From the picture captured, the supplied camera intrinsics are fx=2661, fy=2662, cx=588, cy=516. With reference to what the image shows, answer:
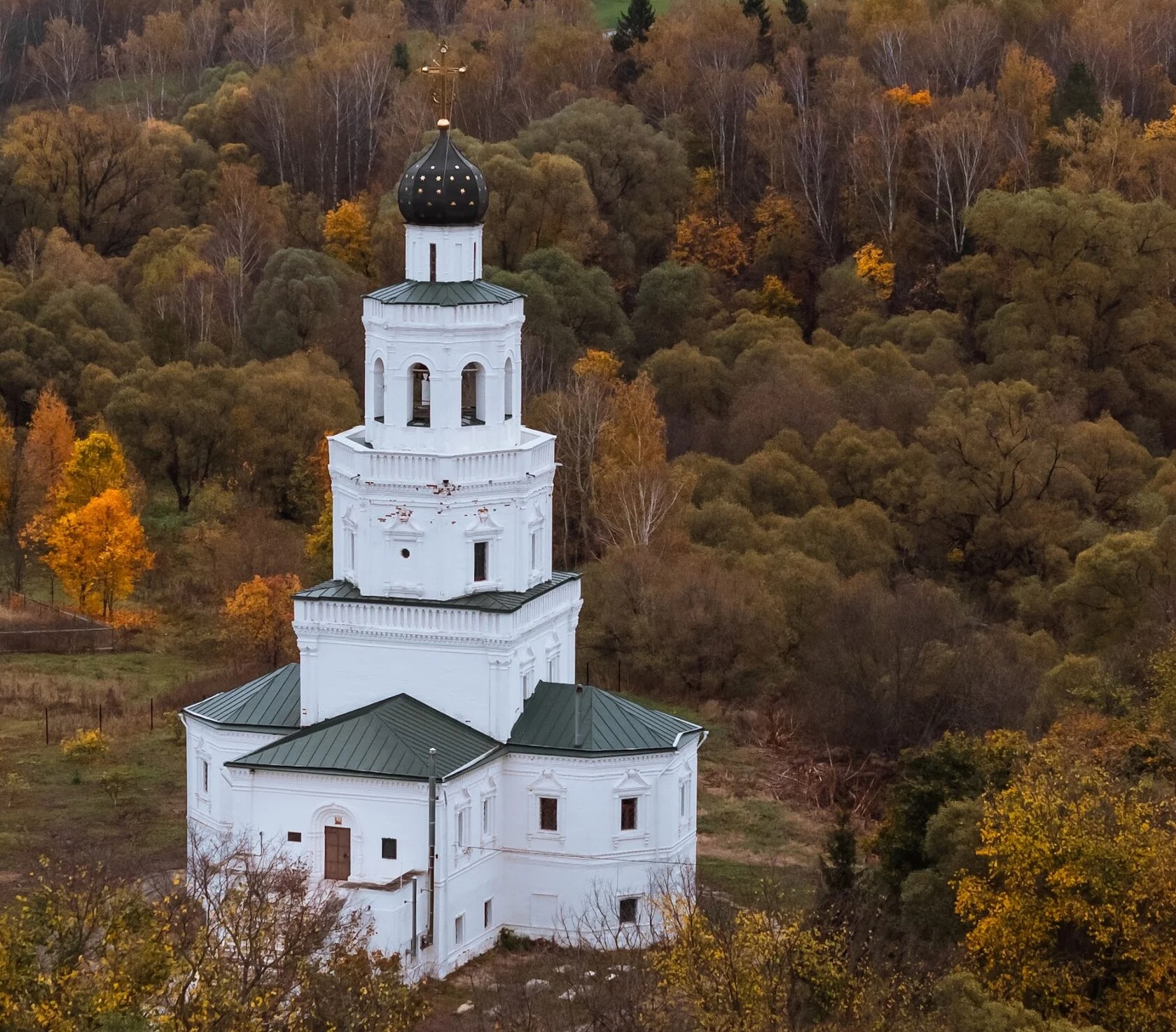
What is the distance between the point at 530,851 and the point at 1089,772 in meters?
8.58

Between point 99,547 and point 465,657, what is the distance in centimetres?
2205

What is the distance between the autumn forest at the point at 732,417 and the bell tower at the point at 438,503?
4.66 metres

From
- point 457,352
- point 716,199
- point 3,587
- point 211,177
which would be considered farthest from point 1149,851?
point 211,177

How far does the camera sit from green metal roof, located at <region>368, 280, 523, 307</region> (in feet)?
131

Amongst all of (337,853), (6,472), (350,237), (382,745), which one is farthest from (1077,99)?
(337,853)

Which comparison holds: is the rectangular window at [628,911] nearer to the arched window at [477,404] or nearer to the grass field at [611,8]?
the arched window at [477,404]

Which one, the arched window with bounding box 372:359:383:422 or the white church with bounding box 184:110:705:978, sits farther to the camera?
the arched window with bounding box 372:359:383:422

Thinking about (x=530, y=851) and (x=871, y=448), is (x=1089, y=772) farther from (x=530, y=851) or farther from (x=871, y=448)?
(x=871, y=448)

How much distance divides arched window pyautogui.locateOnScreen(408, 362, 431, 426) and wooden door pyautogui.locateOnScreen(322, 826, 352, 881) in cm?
629

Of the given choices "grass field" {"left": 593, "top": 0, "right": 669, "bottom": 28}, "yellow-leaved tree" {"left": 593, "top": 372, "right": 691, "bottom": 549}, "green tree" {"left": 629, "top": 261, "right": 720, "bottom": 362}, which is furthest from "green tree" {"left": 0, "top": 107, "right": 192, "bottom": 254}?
"yellow-leaved tree" {"left": 593, "top": 372, "right": 691, "bottom": 549}

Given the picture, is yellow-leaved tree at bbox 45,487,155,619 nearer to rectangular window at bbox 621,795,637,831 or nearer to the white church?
the white church

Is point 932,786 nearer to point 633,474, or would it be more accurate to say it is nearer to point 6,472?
point 633,474

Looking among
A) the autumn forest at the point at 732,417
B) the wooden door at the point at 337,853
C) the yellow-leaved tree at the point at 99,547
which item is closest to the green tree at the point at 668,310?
the autumn forest at the point at 732,417

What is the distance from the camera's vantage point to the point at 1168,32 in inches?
3556
